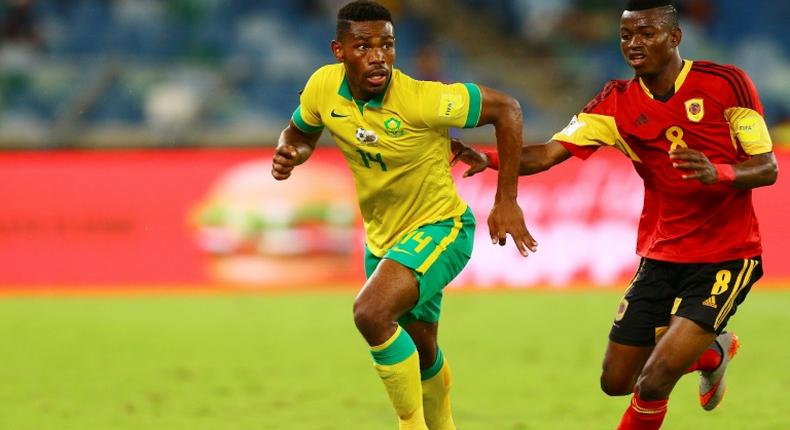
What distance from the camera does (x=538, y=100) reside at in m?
19.5

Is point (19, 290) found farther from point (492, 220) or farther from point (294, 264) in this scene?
point (492, 220)

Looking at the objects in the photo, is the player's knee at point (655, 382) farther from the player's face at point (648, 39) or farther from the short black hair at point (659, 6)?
the short black hair at point (659, 6)

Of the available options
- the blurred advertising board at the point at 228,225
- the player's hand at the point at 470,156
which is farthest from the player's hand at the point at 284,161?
the blurred advertising board at the point at 228,225

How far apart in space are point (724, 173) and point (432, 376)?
198 cm

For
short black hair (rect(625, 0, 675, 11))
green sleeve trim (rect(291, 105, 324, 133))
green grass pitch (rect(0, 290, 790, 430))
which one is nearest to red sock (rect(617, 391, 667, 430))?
green grass pitch (rect(0, 290, 790, 430))

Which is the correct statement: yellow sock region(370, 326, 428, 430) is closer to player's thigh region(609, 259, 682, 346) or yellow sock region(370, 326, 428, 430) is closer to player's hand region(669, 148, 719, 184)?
player's thigh region(609, 259, 682, 346)

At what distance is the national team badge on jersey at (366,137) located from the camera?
21.9 feet

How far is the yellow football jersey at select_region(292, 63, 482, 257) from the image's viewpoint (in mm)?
6621

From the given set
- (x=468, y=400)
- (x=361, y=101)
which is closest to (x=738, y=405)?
(x=468, y=400)

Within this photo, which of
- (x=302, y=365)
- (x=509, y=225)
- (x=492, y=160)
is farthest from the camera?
(x=302, y=365)

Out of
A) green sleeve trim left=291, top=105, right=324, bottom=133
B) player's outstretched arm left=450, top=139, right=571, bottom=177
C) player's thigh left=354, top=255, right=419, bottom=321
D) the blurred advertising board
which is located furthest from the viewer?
the blurred advertising board

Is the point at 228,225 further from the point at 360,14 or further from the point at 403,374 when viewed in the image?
the point at 403,374

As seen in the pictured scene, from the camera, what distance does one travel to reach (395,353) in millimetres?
6305

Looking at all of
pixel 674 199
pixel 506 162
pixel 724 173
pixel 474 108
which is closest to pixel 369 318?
pixel 506 162
